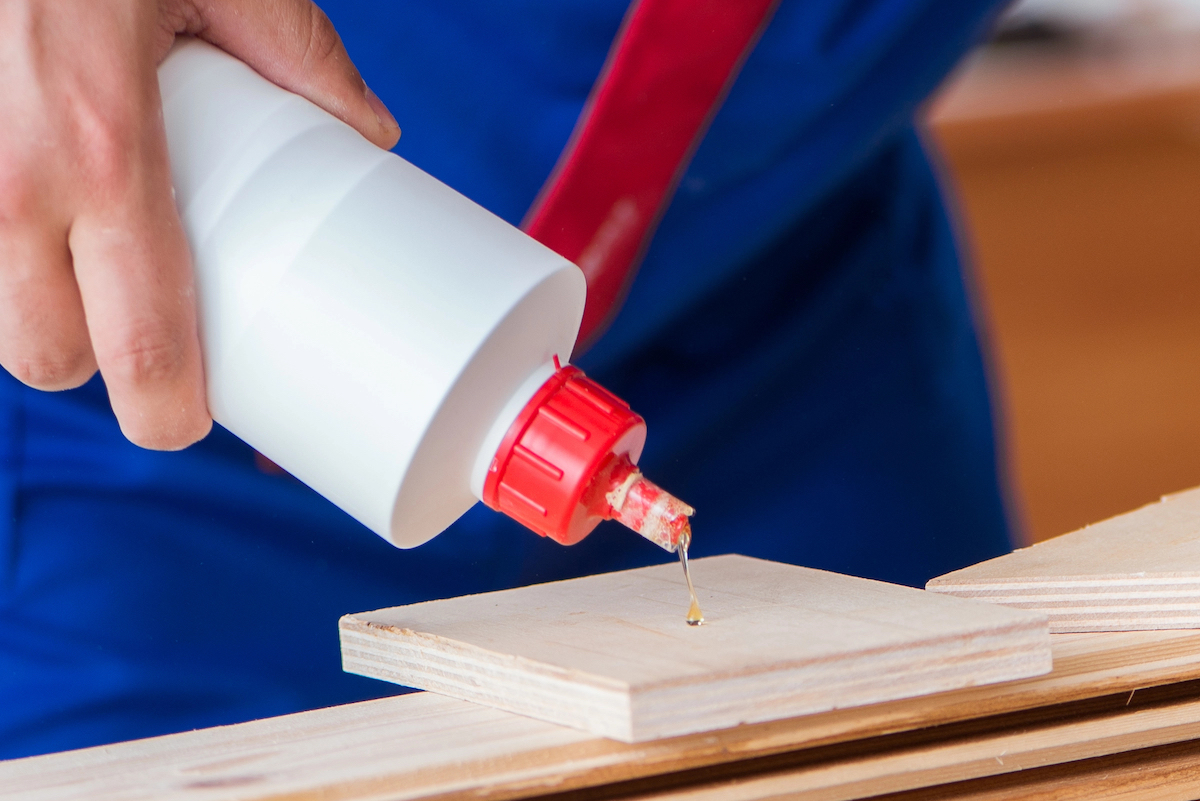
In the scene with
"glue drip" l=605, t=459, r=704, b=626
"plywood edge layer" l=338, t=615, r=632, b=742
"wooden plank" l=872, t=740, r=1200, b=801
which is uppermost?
"wooden plank" l=872, t=740, r=1200, b=801

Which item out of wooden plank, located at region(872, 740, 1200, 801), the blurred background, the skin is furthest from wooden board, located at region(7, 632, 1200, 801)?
the blurred background

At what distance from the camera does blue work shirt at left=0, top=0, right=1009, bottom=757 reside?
581 millimetres

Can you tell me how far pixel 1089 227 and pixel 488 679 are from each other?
3.35m

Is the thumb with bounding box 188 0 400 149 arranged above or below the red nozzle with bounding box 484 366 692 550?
above

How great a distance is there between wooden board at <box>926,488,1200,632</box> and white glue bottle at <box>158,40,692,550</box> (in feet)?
0.44

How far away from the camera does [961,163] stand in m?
2.86

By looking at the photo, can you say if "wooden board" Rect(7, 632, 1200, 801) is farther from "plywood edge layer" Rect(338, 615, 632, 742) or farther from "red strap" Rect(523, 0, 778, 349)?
"red strap" Rect(523, 0, 778, 349)

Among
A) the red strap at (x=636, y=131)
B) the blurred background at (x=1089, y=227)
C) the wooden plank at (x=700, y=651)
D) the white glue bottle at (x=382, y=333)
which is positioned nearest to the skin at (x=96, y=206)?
the white glue bottle at (x=382, y=333)

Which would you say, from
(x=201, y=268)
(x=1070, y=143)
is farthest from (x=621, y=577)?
(x=1070, y=143)

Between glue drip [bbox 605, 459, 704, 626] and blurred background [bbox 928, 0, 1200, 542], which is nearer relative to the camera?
glue drip [bbox 605, 459, 704, 626]

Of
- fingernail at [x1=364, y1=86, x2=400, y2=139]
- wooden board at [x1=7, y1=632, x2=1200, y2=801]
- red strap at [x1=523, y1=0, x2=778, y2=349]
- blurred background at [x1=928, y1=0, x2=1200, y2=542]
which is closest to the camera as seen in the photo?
wooden board at [x1=7, y1=632, x2=1200, y2=801]

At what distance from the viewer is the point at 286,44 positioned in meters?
0.41

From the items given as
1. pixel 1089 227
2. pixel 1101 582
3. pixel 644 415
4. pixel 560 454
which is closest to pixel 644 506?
pixel 560 454

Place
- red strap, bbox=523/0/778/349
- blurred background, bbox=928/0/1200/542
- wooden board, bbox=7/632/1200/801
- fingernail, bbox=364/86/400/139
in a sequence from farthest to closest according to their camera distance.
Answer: blurred background, bbox=928/0/1200/542
red strap, bbox=523/0/778/349
fingernail, bbox=364/86/400/139
wooden board, bbox=7/632/1200/801
